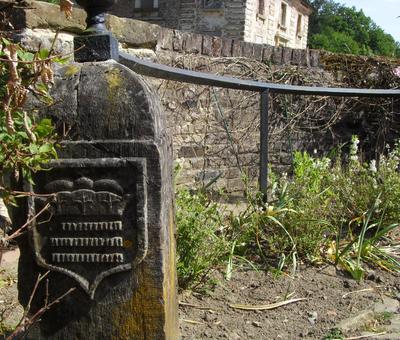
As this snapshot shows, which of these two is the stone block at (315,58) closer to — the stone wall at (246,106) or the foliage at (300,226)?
the stone wall at (246,106)

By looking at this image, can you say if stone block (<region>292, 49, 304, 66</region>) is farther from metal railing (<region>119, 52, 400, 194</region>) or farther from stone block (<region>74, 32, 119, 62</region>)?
stone block (<region>74, 32, 119, 62</region>)

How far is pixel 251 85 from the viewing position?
10.2 ft

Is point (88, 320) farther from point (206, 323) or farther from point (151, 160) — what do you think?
point (206, 323)

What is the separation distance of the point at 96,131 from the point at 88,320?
57cm

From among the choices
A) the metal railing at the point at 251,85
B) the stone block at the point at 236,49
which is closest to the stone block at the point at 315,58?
the stone block at the point at 236,49

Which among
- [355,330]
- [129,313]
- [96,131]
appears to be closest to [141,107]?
[96,131]

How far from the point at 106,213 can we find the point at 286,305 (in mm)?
1285

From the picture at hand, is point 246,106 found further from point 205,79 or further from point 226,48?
point 205,79

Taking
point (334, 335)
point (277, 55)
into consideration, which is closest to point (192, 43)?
point (277, 55)

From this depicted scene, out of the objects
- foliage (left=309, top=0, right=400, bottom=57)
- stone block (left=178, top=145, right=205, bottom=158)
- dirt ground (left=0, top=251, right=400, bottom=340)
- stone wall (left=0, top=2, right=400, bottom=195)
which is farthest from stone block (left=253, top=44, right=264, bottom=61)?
foliage (left=309, top=0, right=400, bottom=57)

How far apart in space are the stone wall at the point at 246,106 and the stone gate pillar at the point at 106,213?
2619 millimetres

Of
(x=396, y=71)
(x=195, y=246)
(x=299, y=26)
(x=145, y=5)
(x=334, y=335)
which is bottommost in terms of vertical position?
(x=334, y=335)

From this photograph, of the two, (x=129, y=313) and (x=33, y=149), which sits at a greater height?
(x=33, y=149)

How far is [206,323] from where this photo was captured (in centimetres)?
240
